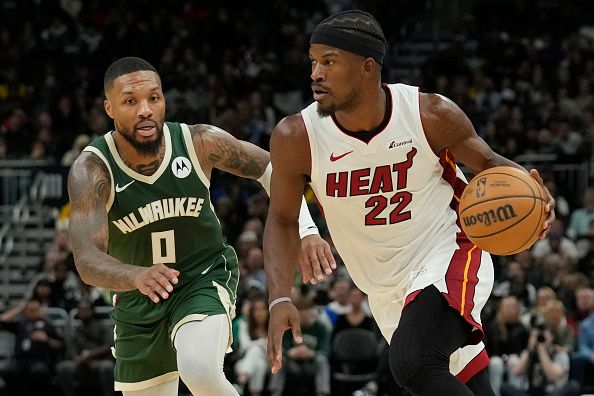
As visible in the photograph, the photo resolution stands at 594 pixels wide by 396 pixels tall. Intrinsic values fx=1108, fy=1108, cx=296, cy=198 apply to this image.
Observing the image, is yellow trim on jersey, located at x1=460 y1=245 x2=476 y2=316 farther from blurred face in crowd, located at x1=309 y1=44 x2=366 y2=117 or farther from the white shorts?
blurred face in crowd, located at x1=309 y1=44 x2=366 y2=117

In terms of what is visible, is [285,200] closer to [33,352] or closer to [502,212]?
[502,212]

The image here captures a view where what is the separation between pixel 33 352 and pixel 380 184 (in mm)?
7364

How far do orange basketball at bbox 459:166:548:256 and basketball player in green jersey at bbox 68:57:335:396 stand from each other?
38.6 inches

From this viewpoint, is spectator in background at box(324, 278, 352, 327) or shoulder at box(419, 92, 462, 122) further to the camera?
spectator in background at box(324, 278, 352, 327)

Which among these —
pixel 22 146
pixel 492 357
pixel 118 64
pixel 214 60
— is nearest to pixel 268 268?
pixel 118 64

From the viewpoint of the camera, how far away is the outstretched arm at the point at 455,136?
18.6ft

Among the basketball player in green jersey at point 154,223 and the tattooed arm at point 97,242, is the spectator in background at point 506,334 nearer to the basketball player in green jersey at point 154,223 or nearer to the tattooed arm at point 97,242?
the basketball player in green jersey at point 154,223

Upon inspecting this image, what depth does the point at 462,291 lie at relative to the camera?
18.2ft

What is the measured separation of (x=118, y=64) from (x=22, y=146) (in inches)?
441

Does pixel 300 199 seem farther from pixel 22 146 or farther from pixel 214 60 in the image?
pixel 214 60

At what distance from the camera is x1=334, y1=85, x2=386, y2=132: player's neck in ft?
19.0

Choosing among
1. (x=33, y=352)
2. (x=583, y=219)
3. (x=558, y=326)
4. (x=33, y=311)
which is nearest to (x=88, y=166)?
(x=33, y=352)

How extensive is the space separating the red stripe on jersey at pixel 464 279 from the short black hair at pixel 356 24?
1152 mm

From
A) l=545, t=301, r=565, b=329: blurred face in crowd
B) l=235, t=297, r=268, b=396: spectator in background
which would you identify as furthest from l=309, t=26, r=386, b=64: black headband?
l=545, t=301, r=565, b=329: blurred face in crowd
